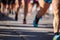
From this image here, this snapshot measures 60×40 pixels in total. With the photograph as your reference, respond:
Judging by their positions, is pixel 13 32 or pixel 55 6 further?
pixel 13 32

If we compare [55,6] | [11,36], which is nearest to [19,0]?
[11,36]

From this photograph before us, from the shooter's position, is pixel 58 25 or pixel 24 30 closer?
pixel 58 25

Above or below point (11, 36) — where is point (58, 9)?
above

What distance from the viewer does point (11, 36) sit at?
7125 mm

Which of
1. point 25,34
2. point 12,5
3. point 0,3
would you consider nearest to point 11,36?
point 25,34

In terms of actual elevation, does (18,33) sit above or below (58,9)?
below

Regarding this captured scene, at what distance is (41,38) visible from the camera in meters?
6.72

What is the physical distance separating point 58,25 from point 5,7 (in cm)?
1027

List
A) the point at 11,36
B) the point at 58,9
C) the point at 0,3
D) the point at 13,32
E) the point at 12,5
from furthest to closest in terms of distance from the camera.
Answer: the point at 0,3 < the point at 12,5 < the point at 13,32 < the point at 11,36 < the point at 58,9

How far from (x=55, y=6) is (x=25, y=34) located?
209 centimetres

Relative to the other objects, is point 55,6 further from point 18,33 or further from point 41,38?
point 18,33

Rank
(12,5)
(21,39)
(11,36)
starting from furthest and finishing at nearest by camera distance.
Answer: (12,5)
(11,36)
(21,39)

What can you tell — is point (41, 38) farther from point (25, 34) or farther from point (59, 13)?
point (59, 13)

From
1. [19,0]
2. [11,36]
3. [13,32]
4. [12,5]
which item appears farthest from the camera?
[12,5]
